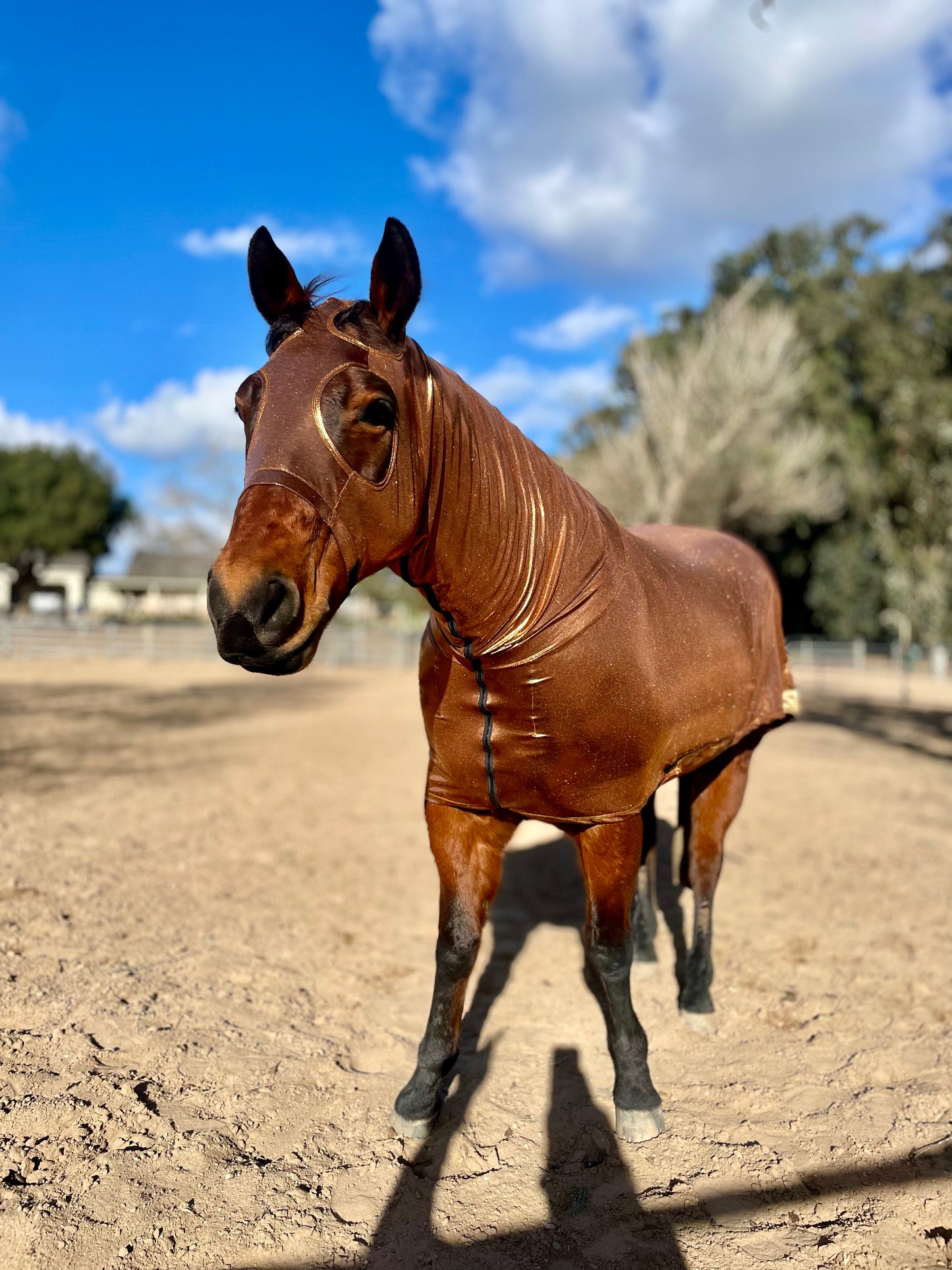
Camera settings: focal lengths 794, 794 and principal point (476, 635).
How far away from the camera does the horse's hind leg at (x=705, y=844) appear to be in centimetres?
329

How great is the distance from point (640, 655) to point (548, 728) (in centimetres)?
35

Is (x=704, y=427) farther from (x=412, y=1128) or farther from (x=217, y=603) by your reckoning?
(x=217, y=603)

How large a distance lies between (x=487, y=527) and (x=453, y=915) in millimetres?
1223

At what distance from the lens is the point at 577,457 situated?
19203 mm

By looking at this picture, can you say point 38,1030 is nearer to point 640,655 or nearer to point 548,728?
point 548,728

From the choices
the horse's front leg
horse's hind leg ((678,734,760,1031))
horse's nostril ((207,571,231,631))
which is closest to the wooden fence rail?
horse's hind leg ((678,734,760,1031))

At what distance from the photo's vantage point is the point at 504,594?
212 centimetres

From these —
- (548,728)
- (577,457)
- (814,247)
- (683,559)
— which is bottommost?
(548,728)

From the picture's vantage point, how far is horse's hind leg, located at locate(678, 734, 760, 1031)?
329 centimetres

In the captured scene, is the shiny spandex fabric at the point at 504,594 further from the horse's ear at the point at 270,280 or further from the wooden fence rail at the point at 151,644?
the wooden fence rail at the point at 151,644

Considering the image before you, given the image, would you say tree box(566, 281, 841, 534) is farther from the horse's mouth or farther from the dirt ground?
the horse's mouth

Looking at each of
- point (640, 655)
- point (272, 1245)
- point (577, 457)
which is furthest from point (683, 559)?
point (577, 457)

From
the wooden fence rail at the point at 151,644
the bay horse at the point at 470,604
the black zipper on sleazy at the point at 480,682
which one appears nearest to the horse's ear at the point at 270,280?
the bay horse at the point at 470,604

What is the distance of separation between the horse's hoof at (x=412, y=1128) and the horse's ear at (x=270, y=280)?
2293 millimetres
